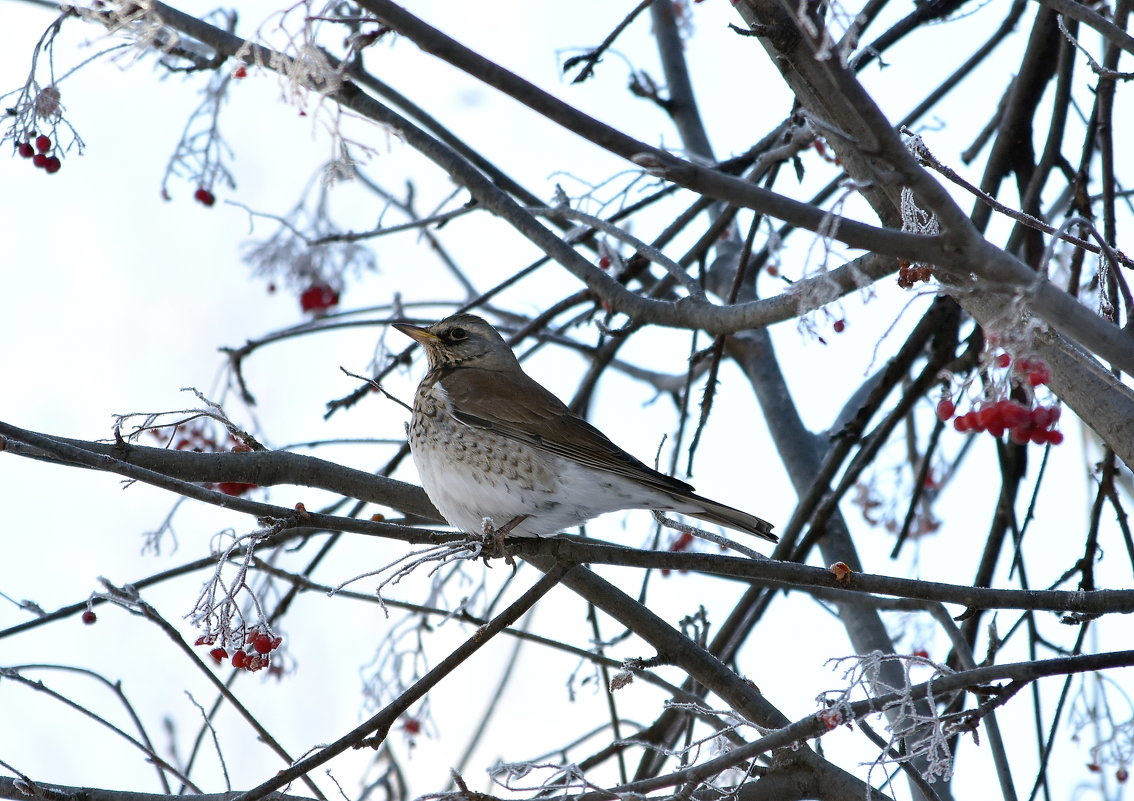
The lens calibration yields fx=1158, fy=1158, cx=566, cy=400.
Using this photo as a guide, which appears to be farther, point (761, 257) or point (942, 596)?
point (761, 257)

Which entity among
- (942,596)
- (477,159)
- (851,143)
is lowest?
(942,596)

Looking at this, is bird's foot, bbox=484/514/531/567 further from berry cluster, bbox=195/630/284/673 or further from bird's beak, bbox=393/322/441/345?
bird's beak, bbox=393/322/441/345

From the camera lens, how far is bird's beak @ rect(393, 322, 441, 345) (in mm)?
5160

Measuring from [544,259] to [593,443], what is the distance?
886mm

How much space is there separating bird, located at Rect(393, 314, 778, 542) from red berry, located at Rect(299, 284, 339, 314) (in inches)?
54.8

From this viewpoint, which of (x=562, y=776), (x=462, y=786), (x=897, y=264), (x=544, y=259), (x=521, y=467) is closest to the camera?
(x=462, y=786)

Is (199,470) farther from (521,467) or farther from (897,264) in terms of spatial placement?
(897,264)

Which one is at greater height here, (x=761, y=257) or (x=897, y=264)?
(x=761, y=257)

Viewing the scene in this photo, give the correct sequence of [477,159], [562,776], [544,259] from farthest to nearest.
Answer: [477,159] → [544,259] → [562,776]

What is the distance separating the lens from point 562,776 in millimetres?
2738

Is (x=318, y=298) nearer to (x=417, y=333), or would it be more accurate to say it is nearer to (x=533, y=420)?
(x=417, y=333)

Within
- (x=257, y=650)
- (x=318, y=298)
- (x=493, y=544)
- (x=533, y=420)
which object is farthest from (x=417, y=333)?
(x=257, y=650)

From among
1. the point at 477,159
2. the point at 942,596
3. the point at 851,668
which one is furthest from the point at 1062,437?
the point at 477,159

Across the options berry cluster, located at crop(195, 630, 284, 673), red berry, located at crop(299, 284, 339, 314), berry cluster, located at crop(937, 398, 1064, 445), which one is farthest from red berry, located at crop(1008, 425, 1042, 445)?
red berry, located at crop(299, 284, 339, 314)
